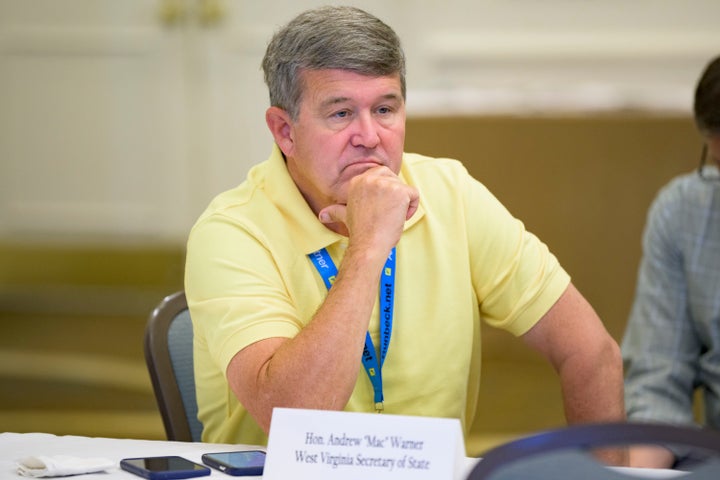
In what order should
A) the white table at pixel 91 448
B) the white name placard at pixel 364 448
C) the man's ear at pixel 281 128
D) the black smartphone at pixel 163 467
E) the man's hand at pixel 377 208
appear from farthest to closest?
1. the man's ear at pixel 281 128
2. the man's hand at pixel 377 208
3. the white table at pixel 91 448
4. the black smartphone at pixel 163 467
5. the white name placard at pixel 364 448

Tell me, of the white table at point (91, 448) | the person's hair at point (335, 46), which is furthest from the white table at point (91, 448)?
the person's hair at point (335, 46)

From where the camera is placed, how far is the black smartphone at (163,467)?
1.34 metres

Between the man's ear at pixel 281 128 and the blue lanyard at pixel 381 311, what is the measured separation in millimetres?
191

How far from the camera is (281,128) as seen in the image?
5.90ft

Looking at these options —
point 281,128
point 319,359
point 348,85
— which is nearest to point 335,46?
point 348,85

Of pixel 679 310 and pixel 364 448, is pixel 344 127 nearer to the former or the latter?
pixel 364 448

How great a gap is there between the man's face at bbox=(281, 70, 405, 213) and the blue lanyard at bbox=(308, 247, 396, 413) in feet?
0.34

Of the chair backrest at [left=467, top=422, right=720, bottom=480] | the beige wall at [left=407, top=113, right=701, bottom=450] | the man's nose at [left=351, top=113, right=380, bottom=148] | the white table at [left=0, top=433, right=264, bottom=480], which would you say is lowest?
the chair backrest at [left=467, top=422, right=720, bottom=480]

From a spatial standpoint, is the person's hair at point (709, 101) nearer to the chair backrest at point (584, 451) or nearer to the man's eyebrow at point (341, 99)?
the man's eyebrow at point (341, 99)

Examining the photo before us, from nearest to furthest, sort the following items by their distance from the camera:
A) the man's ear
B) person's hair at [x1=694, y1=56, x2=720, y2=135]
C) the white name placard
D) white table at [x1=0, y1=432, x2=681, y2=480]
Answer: the white name placard
white table at [x1=0, y1=432, x2=681, y2=480]
the man's ear
person's hair at [x1=694, y1=56, x2=720, y2=135]

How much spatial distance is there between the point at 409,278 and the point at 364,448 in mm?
596

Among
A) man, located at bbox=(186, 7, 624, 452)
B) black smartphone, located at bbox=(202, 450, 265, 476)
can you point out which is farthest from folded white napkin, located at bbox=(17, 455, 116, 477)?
man, located at bbox=(186, 7, 624, 452)

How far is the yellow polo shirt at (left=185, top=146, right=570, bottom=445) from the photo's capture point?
1692 millimetres

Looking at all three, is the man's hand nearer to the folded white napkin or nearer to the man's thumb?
the man's thumb
